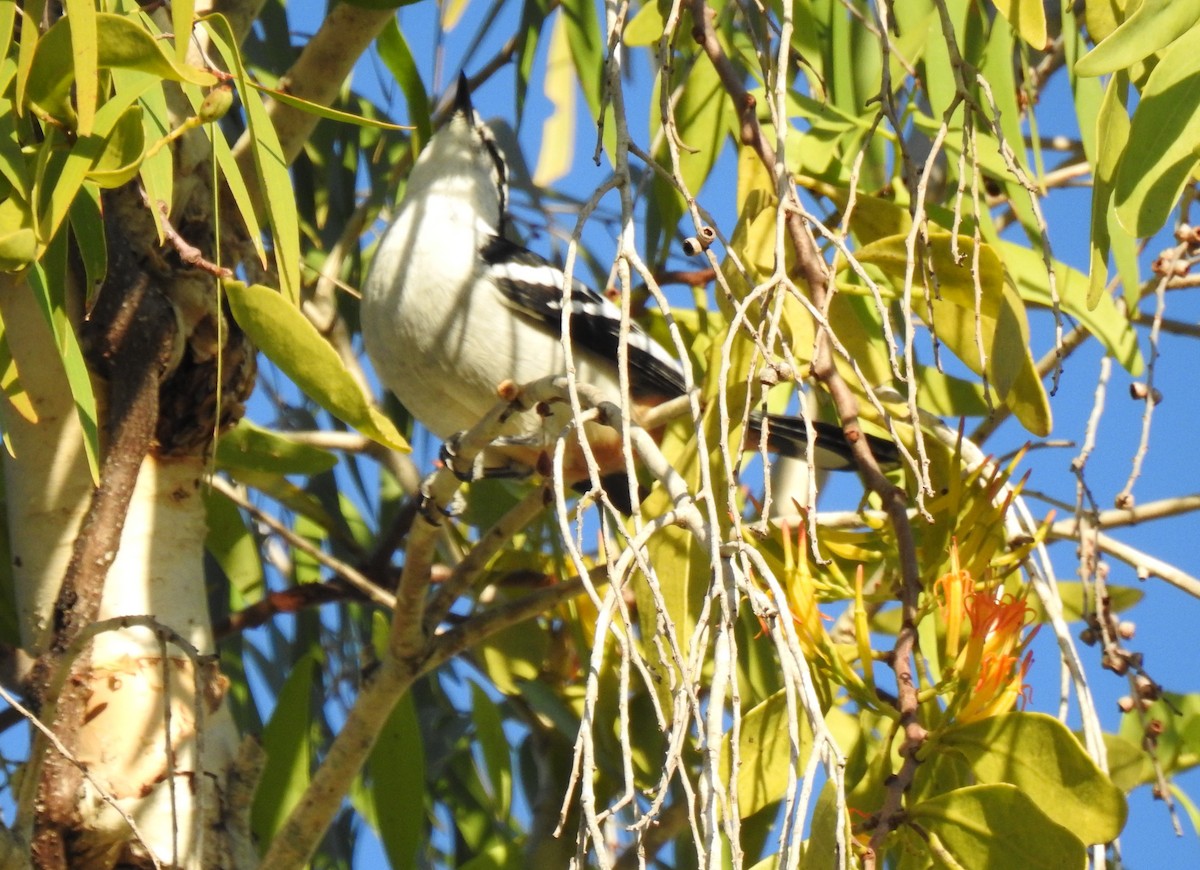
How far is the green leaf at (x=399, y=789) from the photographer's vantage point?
2.09 metres

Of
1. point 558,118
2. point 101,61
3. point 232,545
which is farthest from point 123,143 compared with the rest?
point 558,118

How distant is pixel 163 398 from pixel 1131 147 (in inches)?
46.1

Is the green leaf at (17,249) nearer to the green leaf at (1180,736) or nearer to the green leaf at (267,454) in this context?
the green leaf at (267,454)

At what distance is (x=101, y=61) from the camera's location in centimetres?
105

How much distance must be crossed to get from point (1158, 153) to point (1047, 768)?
1.68 ft

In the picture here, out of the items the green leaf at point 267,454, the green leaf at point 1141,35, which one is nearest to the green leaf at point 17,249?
the green leaf at point 1141,35

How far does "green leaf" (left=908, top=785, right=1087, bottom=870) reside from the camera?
3.72 ft

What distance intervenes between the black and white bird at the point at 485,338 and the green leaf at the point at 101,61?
1328 mm

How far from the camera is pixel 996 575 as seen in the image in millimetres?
1470

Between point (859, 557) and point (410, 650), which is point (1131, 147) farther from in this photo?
point (410, 650)

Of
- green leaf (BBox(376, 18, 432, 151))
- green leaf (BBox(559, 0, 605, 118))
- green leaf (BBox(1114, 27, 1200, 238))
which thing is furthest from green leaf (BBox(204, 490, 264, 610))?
green leaf (BBox(1114, 27, 1200, 238))

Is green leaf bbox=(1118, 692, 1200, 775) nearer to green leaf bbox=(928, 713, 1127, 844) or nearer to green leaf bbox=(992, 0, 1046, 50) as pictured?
green leaf bbox=(928, 713, 1127, 844)

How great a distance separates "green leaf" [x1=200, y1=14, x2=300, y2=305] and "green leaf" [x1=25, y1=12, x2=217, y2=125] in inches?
4.8

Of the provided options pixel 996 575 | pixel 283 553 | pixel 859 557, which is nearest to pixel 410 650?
pixel 859 557
